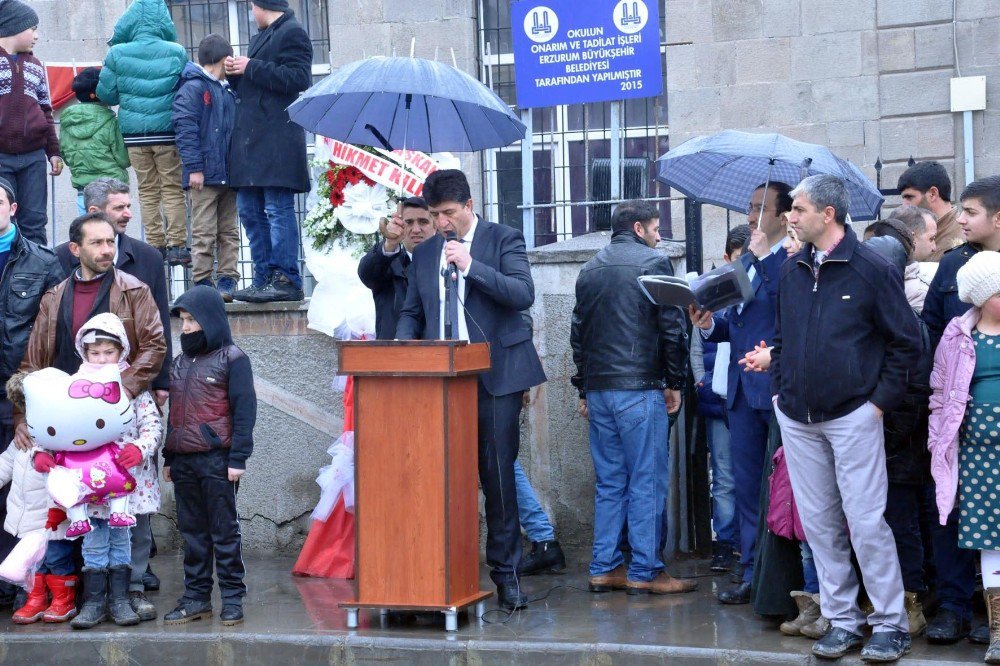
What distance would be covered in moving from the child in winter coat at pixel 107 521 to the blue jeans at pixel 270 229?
2.09 metres

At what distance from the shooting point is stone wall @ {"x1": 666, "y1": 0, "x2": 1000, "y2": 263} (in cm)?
1074

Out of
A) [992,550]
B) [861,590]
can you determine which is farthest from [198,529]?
[992,550]

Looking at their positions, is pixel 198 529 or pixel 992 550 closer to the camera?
pixel 992 550

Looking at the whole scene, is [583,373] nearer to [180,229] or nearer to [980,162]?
[180,229]

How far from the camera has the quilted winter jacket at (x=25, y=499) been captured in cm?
693

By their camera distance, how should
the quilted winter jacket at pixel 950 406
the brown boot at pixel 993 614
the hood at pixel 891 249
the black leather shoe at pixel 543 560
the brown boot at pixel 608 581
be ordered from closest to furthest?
the brown boot at pixel 993 614
the quilted winter jacket at pixel 950 406
the hood at pixel 891 249
the brown boot at pixel 608 581
the black leather shoe at pixel 543 560

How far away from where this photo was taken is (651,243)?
7289mm

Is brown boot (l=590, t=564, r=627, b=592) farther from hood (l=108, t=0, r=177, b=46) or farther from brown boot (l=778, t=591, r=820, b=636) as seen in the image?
hood (l=108, t=0, r=177, b=46)

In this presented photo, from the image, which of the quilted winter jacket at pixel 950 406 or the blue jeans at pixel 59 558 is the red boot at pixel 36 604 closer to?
the blue jeans at pixel 59 558

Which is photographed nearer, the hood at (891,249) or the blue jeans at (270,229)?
the hood at (891,249)

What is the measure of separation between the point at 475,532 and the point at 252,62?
3.70 meters

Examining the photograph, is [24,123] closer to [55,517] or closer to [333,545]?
[55,517]

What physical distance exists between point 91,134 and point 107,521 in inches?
137

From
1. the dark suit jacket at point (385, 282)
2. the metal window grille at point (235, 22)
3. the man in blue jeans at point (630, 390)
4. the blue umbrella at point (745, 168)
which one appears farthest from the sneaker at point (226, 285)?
the metal window grille at point (235, 22)
